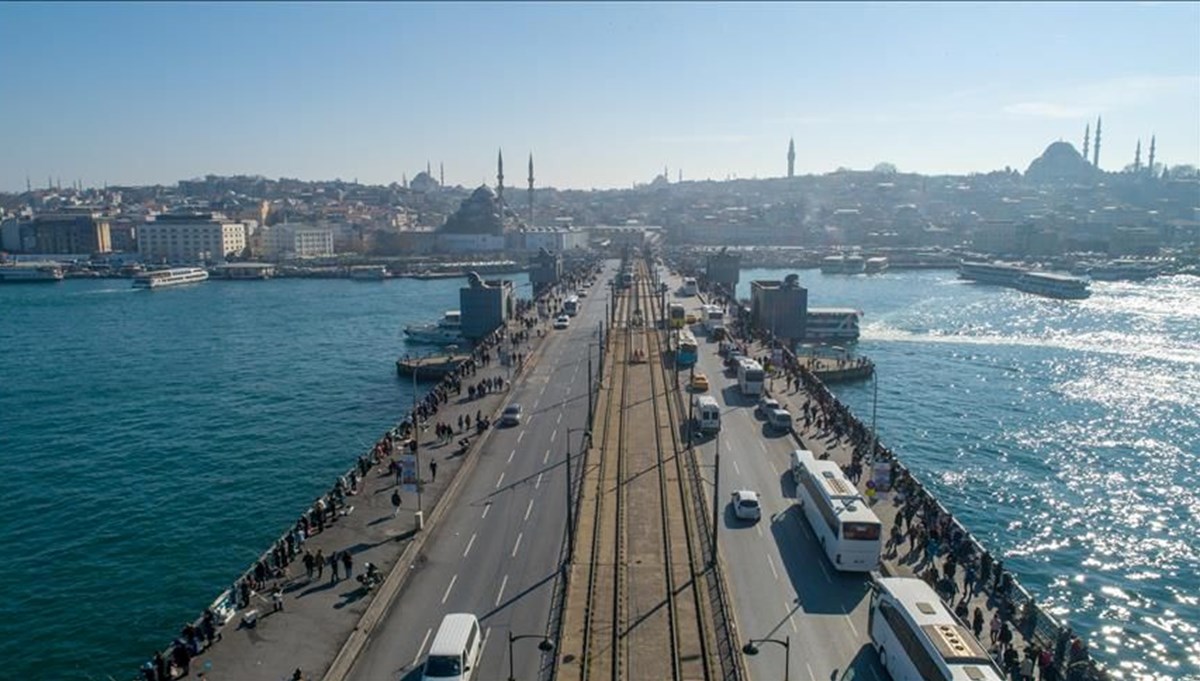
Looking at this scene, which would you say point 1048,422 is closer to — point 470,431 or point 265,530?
point 470,431

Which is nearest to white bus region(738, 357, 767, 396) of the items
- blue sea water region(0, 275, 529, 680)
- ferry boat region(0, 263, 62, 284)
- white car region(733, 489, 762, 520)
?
white car region(733, 489, 762, 520)

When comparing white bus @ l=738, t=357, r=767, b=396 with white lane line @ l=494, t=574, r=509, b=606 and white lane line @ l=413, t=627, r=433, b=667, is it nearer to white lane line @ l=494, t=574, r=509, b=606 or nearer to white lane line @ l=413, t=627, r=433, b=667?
white lane line @ l=494, t=574, r=509, b=606

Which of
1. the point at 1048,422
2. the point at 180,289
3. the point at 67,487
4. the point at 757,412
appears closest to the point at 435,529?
the point at 757,412

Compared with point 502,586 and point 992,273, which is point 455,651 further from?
point 992,273

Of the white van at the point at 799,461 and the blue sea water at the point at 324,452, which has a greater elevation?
the white van at the point at 799,461

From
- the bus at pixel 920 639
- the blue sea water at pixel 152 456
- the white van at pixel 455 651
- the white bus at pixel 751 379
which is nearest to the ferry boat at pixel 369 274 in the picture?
the blue sea water at pixel 152 456

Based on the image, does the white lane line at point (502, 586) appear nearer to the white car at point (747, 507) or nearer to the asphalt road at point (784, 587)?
the asphalt road at point (784, 587)
